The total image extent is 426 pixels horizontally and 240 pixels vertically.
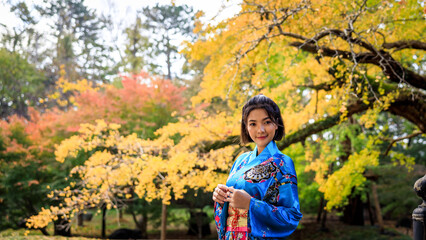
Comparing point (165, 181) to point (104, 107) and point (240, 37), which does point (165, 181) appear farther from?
point (104, 107)

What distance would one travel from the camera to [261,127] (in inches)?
62.8

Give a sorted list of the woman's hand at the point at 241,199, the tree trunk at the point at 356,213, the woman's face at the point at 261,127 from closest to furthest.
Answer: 1. the woman's hand at the point at 241,199
2. the woman's face at the point at 261,127
3. the tree trunk at the point at 356,213

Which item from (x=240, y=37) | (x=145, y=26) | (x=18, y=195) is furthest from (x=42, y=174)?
(x=145, y=26)

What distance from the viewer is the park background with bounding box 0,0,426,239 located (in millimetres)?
4387

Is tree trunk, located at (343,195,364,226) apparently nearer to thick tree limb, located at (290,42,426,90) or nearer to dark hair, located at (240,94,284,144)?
thick tree limb, located at (290,42,426,90)

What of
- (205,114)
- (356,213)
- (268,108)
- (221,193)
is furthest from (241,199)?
(356,213)

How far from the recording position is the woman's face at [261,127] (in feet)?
5.23

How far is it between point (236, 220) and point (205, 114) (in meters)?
3.54

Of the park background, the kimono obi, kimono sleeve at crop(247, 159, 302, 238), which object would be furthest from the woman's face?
the park background

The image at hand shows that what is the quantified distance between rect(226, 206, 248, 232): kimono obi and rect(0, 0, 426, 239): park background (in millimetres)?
2267

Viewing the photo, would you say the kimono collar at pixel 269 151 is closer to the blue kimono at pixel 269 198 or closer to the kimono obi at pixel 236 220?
the blue kimono at pixel 269 198

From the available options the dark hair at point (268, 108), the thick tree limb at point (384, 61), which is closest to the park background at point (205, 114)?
the thick tree limb at point (384, 61)

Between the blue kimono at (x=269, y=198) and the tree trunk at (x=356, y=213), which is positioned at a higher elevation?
the blue kimono at (x=269, y=198)

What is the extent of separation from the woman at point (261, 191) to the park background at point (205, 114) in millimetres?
2045
